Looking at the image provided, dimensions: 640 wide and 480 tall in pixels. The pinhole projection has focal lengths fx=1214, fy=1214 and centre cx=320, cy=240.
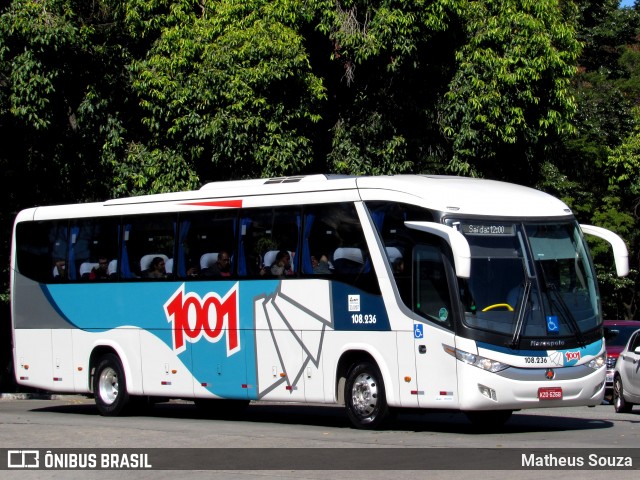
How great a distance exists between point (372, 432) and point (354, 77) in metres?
11.5

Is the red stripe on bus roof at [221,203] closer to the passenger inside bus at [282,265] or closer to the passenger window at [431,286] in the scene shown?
the passenger inside bus at [282,265]

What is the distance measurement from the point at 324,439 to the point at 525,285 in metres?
3.03

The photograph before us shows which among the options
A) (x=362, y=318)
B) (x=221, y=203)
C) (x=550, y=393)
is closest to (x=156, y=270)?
(x=221, y=203)

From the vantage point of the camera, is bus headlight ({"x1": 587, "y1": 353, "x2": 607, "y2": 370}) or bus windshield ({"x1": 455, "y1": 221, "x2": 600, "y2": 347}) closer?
bus windshield ({"x1": 455, "y1": 221, "x2": 600, "y2": 347})

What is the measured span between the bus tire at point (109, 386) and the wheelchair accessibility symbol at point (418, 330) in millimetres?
6288

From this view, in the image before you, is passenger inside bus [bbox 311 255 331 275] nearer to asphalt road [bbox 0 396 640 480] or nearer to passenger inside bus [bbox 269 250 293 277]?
passenger inside bus [bbox 269 250 293 277]

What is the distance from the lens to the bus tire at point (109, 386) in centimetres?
1944

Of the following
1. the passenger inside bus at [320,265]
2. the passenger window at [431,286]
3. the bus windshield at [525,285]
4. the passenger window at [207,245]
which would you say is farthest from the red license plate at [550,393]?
the passenger window at [207,245]

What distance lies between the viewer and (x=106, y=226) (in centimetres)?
1970

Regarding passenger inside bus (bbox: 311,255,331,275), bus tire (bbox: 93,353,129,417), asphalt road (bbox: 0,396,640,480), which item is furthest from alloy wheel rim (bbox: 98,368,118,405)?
passenger inside bus (bbox: 311,255,331,275)

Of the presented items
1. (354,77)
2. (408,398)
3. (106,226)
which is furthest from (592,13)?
(408,398)

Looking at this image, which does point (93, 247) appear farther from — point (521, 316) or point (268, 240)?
point (521, 316)

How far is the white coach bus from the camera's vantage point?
14.5 metres

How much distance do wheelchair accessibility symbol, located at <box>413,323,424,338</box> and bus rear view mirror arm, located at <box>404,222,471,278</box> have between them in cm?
108
